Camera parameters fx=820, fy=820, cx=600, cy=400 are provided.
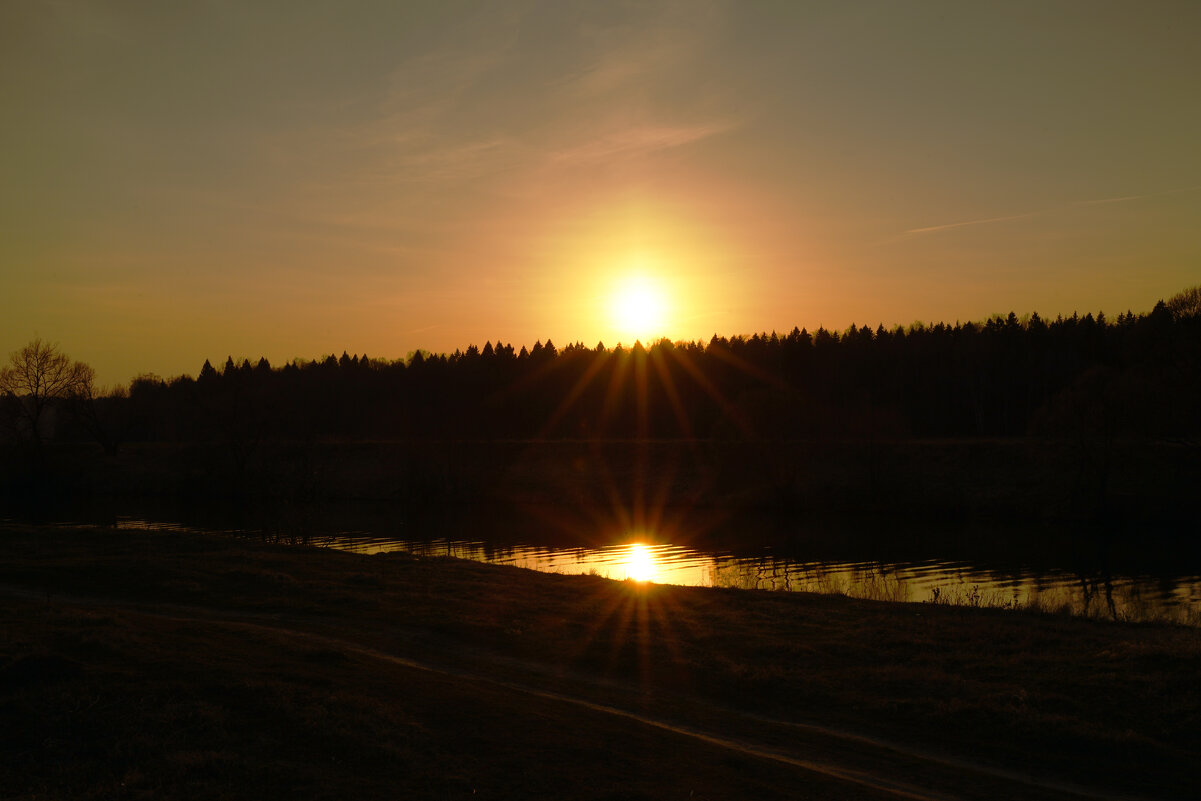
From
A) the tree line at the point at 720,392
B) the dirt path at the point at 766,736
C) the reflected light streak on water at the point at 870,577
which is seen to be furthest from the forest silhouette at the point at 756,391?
the dirt path at the point at 766,736

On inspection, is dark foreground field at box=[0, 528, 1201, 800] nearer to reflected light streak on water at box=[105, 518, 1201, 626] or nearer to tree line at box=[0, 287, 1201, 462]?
reflected light streak on water at box=[105, 518, 1201, 626]

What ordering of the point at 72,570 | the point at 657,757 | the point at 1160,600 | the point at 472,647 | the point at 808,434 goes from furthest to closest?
the point at 808,434
the point at 1160,600
the point at 72,570
the point at 472,647
the point at 657,757

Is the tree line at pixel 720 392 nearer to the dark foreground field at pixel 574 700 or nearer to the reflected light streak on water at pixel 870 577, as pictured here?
the reflected light streak on water at pixel 870 577

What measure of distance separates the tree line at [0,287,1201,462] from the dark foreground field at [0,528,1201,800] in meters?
41.5

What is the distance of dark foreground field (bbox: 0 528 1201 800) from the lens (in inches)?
391

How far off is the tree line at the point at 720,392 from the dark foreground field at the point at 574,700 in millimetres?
41501

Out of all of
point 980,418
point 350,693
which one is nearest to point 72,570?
point 350,693

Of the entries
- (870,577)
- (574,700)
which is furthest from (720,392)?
(574,700)

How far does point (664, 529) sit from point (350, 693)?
45.0 meters

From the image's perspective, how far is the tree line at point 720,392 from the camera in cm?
5597

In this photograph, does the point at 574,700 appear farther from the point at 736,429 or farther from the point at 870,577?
the point at 736,429

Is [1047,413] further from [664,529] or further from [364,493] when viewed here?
[364,493]

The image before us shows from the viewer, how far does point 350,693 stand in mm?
12773

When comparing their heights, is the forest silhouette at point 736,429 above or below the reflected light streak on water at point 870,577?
above
